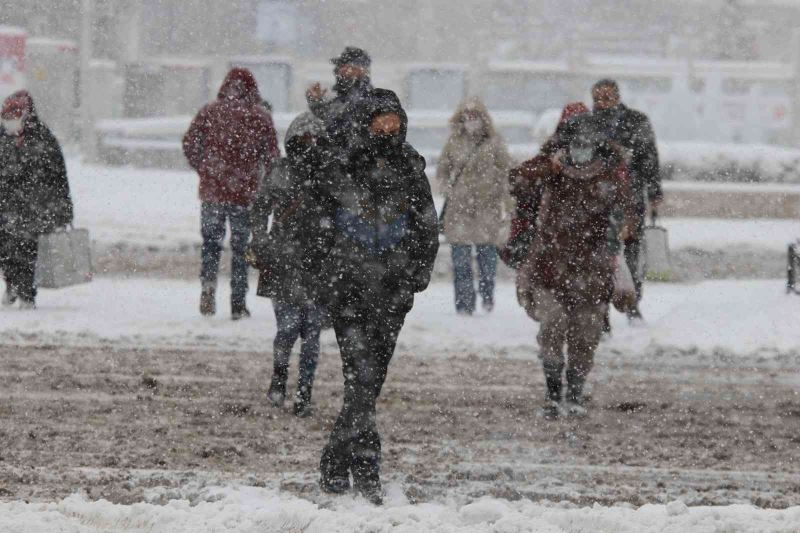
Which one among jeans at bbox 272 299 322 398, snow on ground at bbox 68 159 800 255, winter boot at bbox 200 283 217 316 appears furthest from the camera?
snow on ground at bbox 68 159 800 255

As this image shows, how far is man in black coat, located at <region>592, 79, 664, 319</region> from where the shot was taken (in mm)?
9656

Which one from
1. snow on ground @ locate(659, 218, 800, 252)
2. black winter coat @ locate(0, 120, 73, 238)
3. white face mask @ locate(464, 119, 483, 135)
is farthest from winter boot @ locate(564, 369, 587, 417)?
snow on ground @ locate(659, 218, 800, 252)

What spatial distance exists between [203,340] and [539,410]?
2941 mm

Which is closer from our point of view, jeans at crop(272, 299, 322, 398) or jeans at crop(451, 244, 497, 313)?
jeans at crop(272, 299, 322, 398)

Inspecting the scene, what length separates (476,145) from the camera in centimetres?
1095

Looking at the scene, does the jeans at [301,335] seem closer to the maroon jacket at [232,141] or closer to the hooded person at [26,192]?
the maroon jacket at [232,141]

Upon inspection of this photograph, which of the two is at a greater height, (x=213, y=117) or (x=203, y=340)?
(x=213, y=117)

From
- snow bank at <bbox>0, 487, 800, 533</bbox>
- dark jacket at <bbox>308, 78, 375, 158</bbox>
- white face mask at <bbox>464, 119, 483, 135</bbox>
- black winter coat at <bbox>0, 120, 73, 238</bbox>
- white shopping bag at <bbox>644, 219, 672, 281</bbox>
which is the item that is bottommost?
snow bank at <bbox>0, 487, 800, 533</bbox>

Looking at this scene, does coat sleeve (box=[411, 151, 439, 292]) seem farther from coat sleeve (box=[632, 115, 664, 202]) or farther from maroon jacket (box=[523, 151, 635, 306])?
coat sleeve (box=[632, 115, 664, 202])

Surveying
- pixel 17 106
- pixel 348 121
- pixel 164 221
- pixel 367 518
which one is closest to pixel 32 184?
pixel 17 106

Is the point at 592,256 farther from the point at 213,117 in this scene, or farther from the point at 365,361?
the point at 213,117

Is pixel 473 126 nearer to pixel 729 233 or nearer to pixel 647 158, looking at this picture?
pixel 647 158

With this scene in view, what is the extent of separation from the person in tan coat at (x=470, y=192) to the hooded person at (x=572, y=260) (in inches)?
133

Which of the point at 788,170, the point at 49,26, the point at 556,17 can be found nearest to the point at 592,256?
the point at 788,170
